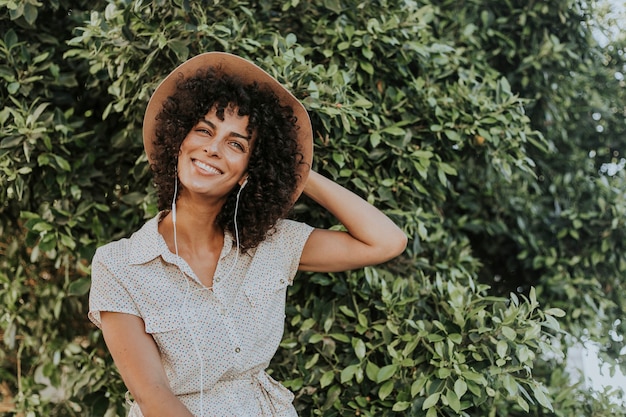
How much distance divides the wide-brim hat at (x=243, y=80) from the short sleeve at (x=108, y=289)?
409mm

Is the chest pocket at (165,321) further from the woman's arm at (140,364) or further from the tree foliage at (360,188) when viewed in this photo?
the tree foliage at (360,188)

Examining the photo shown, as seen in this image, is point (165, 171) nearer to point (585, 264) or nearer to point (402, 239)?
point (402, 239)

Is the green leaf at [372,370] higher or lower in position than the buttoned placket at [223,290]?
lower

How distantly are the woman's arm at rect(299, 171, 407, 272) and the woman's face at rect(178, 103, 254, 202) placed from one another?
0.29 m

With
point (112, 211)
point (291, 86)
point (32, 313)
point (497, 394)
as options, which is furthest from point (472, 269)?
point (32, 313)

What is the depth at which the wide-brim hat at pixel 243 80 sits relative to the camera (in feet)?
7.05

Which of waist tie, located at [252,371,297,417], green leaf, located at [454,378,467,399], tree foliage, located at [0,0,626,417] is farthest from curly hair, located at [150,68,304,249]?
green leaf, located at [454,378,467,399]

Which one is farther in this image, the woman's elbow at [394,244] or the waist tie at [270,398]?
the woman's elbow at [394,244]

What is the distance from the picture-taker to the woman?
6.42 feet

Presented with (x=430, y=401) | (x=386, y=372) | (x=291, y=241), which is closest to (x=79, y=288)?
(x=291, y=241)

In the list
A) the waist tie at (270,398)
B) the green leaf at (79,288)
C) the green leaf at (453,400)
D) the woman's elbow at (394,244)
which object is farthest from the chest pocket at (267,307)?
the green leaf at (79,288)

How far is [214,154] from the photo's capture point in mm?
2062

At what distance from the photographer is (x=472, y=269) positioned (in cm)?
316

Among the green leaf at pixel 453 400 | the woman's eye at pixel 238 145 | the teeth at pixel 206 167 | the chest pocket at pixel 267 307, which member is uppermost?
the woman's eye at pixel 238 145
